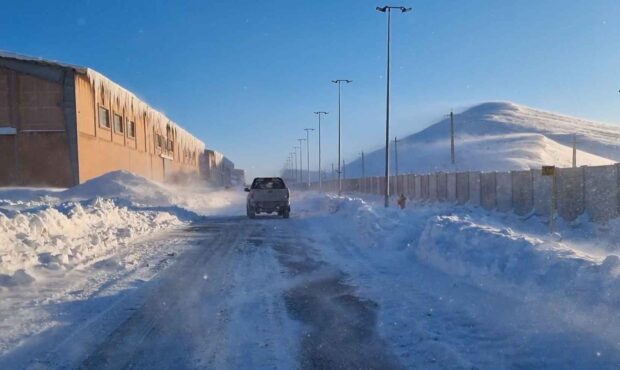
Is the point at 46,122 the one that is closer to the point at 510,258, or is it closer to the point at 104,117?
the point at 104,117

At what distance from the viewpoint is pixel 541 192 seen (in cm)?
2320

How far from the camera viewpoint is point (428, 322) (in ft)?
22.4

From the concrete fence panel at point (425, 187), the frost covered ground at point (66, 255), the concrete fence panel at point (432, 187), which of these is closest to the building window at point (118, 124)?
the frost covered ground at point (66, 255)

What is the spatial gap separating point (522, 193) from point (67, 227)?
60.5 feet

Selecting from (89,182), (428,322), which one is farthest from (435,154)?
(428,322)

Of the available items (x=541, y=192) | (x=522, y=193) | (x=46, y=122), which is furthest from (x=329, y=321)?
(x=46, y=122)

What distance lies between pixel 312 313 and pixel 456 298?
214 centimetres

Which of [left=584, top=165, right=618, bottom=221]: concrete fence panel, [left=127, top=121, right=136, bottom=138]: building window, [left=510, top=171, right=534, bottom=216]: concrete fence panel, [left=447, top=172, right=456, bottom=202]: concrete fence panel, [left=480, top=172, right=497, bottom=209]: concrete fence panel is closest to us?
[left=584, top=165, right=618, bottom=221]: concrete fence panel

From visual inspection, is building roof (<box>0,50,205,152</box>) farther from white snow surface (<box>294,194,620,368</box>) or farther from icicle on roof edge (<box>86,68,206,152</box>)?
white snow surface (<box>294,194,620,368</box>)

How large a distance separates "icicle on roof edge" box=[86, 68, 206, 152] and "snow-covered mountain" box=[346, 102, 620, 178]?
176ft

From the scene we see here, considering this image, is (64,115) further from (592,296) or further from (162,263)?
(592,296)

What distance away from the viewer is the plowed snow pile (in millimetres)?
11133

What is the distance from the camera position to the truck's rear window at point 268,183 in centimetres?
2891

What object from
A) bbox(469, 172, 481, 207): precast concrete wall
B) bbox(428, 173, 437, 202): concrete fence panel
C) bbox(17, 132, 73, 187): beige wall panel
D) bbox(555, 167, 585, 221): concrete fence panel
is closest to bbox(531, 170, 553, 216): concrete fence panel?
bbox(555, 167, 585, 221): concrete fence panel
